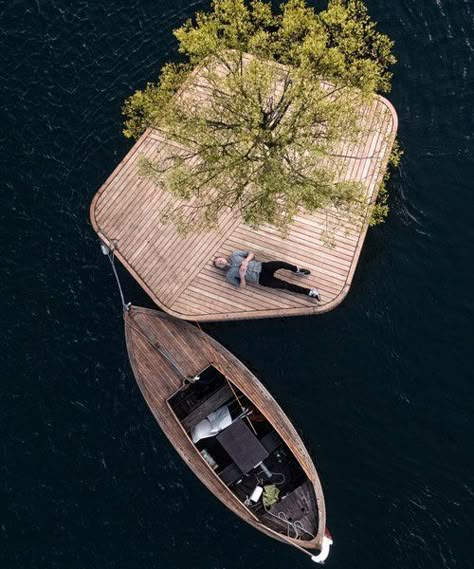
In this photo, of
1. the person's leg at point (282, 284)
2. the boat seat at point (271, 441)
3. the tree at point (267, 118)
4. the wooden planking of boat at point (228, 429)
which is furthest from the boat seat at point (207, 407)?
the tree at point (267, 118)

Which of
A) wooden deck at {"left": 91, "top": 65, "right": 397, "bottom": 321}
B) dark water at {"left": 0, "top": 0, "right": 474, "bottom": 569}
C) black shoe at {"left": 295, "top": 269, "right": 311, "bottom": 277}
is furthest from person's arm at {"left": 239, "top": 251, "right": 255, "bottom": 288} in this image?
dark water at {"left": 0, "top": 0, "right": 474, "bottom": 569}

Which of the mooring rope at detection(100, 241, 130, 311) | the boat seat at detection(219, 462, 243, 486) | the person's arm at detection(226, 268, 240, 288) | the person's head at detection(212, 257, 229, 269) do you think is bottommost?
the boat seat at detection(219, 462, 243, 486)

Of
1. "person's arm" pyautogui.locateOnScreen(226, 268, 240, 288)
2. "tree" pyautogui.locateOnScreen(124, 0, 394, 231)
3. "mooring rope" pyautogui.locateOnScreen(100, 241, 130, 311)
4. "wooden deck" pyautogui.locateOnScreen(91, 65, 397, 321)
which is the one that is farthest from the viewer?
"mooring rope" pyautogui.locateOnScreen(100, 241, 130, 311)

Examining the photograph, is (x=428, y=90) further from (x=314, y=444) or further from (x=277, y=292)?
(x=314, y=444)

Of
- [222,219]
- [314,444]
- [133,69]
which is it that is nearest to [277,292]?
[222,219]

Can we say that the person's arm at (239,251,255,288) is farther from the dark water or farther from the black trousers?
the dark water

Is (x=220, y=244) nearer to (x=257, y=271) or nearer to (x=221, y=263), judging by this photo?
(x=221, y=263)

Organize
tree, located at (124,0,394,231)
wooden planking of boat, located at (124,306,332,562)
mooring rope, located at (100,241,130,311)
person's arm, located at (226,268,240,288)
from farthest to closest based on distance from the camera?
mooring rope, located at (100,241,130,311) → person's arm, located at (226,268,240,288) → wooden planking of boat, located at (124,306,332,562) → tree, located at (124,0,394,231)

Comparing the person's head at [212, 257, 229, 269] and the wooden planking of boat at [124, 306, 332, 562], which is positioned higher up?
the person's head at [212, 257, 229, 269]
